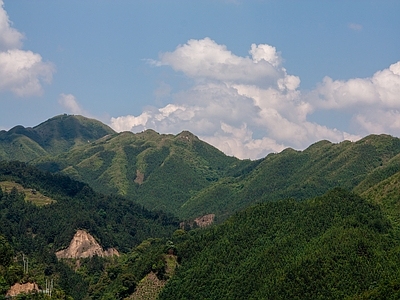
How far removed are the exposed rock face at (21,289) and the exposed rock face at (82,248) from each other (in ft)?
242

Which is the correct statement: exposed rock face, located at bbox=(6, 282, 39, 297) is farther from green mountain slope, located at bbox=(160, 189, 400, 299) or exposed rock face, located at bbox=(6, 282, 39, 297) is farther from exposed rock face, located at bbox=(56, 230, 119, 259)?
exposed rock face, located at bbox=(56, 230, 119, 259)

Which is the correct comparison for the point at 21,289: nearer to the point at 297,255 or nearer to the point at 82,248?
the point at 297,255

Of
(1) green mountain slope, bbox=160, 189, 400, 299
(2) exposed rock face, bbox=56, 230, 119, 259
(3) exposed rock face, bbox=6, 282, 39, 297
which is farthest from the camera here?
(2) exposed rock face, bbox=56, 230, 119, 259

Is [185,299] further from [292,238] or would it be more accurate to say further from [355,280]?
[355,280]

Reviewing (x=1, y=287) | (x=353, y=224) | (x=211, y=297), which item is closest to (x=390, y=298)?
(x=353, y=224)

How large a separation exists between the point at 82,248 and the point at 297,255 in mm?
94070

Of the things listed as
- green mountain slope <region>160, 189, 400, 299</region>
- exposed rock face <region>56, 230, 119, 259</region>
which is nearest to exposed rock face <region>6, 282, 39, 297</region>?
green mountain slope <region>160, 189, 400, 299</region>

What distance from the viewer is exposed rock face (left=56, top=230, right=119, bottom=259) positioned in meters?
182

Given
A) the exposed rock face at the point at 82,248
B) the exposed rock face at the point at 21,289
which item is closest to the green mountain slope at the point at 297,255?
the exposed rock face at the point at 21,289

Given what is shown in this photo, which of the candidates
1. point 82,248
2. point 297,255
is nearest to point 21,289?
point 297,255

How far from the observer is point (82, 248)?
7308 inches

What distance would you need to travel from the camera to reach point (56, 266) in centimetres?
15875

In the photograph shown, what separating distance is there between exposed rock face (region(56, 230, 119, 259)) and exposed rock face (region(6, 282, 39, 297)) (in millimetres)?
73840

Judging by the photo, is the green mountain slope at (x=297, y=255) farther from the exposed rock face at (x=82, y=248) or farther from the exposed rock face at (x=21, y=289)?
the exposed rock face at (x=82, y=248)
